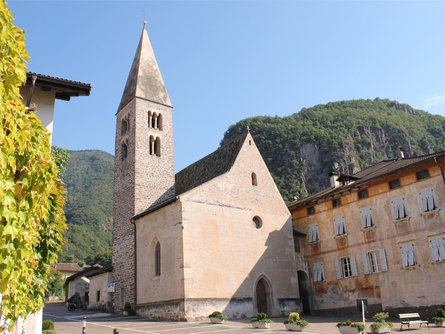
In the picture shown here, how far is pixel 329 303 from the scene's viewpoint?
91.5 feet

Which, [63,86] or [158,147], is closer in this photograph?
[63,86]

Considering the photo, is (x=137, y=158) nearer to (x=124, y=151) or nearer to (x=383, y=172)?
(x=124, y=151)

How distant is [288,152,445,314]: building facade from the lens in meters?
22.8

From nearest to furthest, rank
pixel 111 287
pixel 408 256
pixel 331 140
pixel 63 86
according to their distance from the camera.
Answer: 1. pixel 63 86
2. pixel 408 256
3. pixel 111 287
4. pixel 331 140

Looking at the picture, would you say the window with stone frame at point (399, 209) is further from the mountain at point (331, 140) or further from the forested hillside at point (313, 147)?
the mountain at point (331, 140)

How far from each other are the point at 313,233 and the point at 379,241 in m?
5.73

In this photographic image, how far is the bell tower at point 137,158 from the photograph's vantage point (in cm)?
2933

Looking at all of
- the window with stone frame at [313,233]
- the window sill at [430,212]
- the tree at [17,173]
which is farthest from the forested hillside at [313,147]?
the tree at [17,173]

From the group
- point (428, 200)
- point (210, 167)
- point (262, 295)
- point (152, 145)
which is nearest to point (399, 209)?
point (428, 200)

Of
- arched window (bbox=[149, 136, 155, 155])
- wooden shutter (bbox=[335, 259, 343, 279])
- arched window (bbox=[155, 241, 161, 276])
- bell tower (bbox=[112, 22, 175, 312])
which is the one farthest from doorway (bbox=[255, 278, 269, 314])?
arched window (bbox=[149, 136, 155, 155])

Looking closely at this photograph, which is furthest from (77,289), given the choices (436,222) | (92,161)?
(92,161)

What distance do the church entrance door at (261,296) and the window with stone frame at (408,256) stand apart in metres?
9.00

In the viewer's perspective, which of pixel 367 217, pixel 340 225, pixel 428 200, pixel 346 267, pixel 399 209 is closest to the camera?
pixel 428 200

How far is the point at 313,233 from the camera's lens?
3017cm
